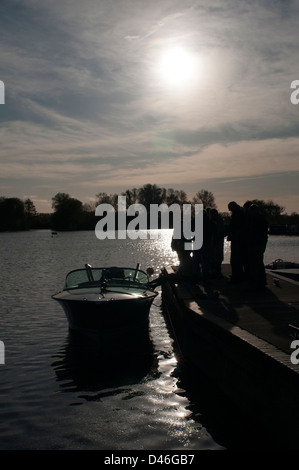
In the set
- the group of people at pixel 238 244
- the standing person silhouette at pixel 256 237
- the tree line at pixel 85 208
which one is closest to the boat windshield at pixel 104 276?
the group of people at pixel 238 244

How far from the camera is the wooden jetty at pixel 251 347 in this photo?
6461mm

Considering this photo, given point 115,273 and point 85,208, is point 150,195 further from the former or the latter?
point 115,273

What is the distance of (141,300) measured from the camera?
516 inches

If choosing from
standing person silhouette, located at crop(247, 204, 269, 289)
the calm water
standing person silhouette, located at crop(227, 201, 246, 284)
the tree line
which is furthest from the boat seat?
the tree line

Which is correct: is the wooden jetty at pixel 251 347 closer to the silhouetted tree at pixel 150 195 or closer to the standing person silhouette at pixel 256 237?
the standing person silhouette at pixel 256 237

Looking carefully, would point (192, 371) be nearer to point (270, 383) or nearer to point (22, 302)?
point (270, 383)

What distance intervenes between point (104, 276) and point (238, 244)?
13.4 ft

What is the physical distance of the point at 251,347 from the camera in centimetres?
743

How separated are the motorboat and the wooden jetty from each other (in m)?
1.26

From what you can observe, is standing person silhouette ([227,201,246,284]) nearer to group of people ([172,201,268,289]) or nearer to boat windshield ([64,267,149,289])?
A: group of people ([172,201,268,289])

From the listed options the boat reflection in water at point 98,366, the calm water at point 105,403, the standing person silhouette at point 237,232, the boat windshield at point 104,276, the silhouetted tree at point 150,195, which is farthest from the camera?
the silhouetted tree at point 150,195

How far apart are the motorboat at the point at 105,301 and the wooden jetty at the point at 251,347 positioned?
4.13ft

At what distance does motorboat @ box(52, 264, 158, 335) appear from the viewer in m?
12.3
